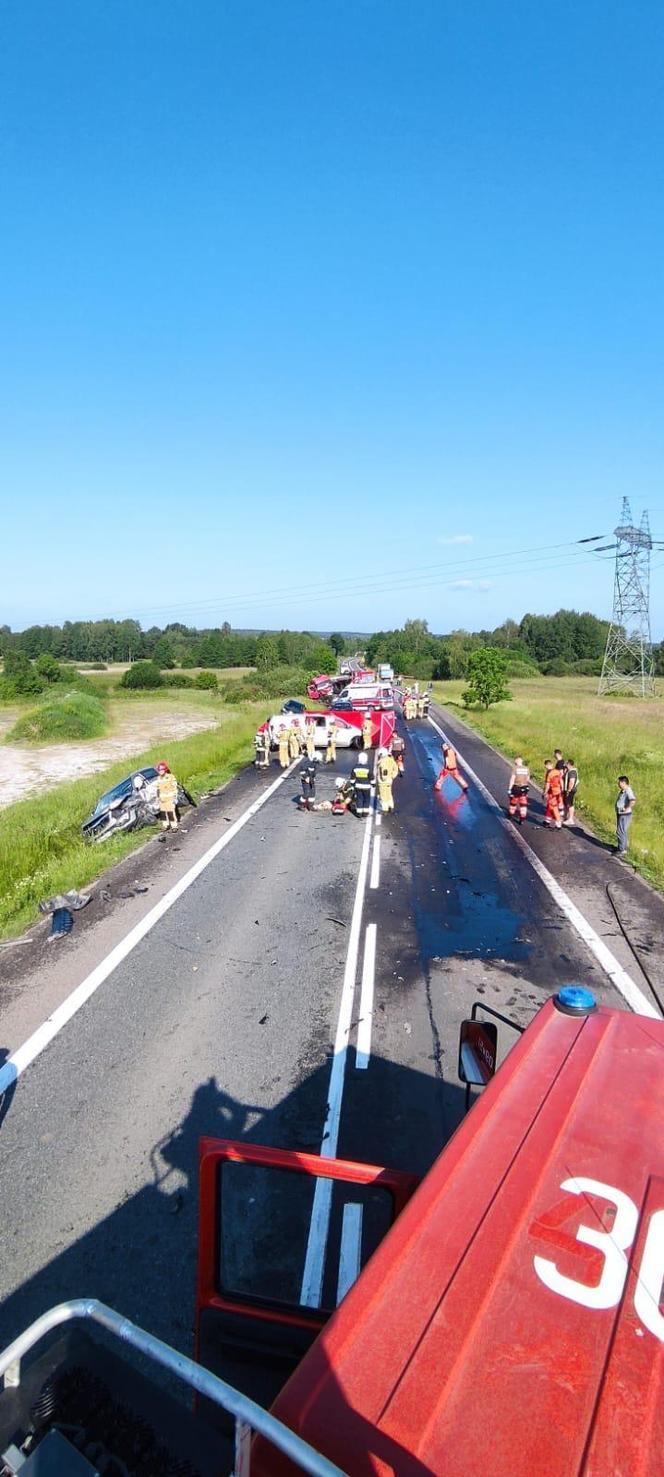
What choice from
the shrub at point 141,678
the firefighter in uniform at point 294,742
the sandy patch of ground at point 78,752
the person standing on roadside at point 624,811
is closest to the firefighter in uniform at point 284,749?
the firefighter in uniform at point 294,742

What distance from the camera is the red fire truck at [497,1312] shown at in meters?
1.64

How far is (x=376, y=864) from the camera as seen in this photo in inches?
495

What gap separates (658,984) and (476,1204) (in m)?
6.63

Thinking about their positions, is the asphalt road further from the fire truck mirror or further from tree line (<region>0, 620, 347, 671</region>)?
tree line (<region>0, 620, 347, 671</region>)

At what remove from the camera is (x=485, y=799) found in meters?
18.2

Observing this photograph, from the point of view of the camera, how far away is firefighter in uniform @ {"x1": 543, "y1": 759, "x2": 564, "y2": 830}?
1480cm

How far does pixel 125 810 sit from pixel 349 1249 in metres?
11.9

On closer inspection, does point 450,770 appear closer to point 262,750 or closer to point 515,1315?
point 262,750

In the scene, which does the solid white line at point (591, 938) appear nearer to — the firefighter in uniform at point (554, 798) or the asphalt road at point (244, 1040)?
the asphalt road at point (244, 1040)

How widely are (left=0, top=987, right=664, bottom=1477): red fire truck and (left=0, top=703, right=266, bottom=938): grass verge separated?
8718mm

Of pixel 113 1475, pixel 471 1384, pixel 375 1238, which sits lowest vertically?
pixel 375 1238

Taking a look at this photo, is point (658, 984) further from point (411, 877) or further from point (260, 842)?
point (260, 842)

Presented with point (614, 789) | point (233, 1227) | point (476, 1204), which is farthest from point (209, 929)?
point (614, 789)

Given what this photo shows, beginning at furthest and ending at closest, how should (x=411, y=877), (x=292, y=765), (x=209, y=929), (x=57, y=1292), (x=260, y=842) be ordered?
(x=292, y=765) → (x=260, y=842) → (x=411, y=877) → (x=209, y=929) → (x=57, y=1292)
